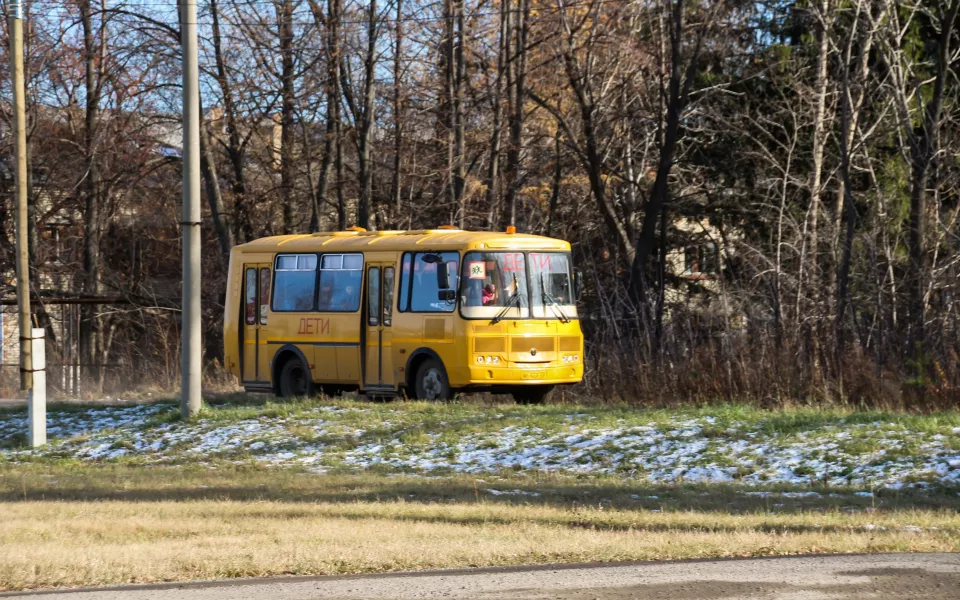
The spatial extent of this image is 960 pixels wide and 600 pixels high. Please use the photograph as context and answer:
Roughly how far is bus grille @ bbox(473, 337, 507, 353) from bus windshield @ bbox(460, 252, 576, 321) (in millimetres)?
352

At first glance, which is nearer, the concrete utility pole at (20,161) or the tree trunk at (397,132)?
the concrete utility pole at (20,161)

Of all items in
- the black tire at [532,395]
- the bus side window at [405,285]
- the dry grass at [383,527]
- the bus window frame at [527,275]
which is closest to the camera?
the dry grass at [383,527]

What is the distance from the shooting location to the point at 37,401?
2008 centimetres

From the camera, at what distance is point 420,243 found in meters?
22.8

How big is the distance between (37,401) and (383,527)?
419 inches

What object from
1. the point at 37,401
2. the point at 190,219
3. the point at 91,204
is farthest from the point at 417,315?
the point at 91,204

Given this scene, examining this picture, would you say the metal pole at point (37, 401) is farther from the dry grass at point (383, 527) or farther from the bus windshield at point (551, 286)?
the bus windshield at point (551, 286)

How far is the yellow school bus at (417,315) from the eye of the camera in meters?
21.8

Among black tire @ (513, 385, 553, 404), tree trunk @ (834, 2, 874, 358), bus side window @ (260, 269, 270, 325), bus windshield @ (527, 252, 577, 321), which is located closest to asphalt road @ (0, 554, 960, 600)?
bus windshield @ (527, 252, 577, 321)

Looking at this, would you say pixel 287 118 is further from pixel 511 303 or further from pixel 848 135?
pixel 511 303

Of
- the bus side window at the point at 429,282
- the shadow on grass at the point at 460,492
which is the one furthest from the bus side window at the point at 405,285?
the shadow on grass at the point at 460,492

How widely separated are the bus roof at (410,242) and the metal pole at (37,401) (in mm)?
5684

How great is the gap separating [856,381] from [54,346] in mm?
27243

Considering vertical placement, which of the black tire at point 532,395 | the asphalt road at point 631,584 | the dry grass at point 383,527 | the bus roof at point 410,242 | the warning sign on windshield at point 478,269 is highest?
the bus roof at point 410,242
